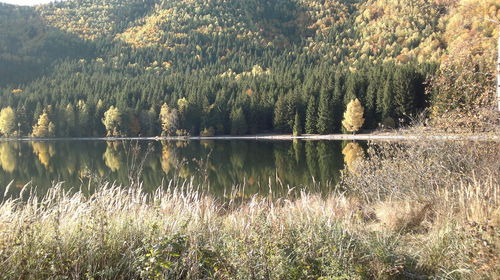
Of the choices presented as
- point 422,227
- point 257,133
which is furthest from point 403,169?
point 257,133

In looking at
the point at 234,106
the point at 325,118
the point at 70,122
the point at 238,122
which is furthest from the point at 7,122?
the point at 325,118

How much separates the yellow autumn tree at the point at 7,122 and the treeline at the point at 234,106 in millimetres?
268

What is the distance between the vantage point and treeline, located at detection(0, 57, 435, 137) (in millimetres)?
73562

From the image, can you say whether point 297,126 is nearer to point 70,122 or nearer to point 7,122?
point 70,122

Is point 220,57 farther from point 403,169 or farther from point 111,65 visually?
point 403,169

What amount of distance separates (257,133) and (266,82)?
19.3 meters

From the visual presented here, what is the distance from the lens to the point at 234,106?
283 feet

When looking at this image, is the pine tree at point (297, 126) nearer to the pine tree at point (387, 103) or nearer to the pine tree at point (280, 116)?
the pine tree at point (280, 116)

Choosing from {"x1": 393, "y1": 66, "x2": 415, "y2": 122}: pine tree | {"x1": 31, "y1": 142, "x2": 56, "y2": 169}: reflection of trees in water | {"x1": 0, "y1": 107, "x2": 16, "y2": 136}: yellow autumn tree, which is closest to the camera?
{"x1": 31, "y1": 142, "x2": 56, "y2": 169}: reflection of trees in water

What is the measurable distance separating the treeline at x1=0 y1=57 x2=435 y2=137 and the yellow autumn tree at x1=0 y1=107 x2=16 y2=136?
27 centimetres

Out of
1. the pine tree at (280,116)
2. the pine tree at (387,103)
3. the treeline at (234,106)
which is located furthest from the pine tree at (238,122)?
the pine tree at (387,103)

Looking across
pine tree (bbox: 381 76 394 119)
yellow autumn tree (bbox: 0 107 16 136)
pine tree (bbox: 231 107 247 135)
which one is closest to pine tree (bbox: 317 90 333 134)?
pine tree (bbox: 381 76 394 119)

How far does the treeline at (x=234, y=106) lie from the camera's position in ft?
241

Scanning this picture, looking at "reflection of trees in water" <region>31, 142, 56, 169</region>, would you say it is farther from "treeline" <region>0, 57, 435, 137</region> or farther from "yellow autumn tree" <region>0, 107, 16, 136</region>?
"yellow autumn tree" <region>0, 107, 16, 136</region>
